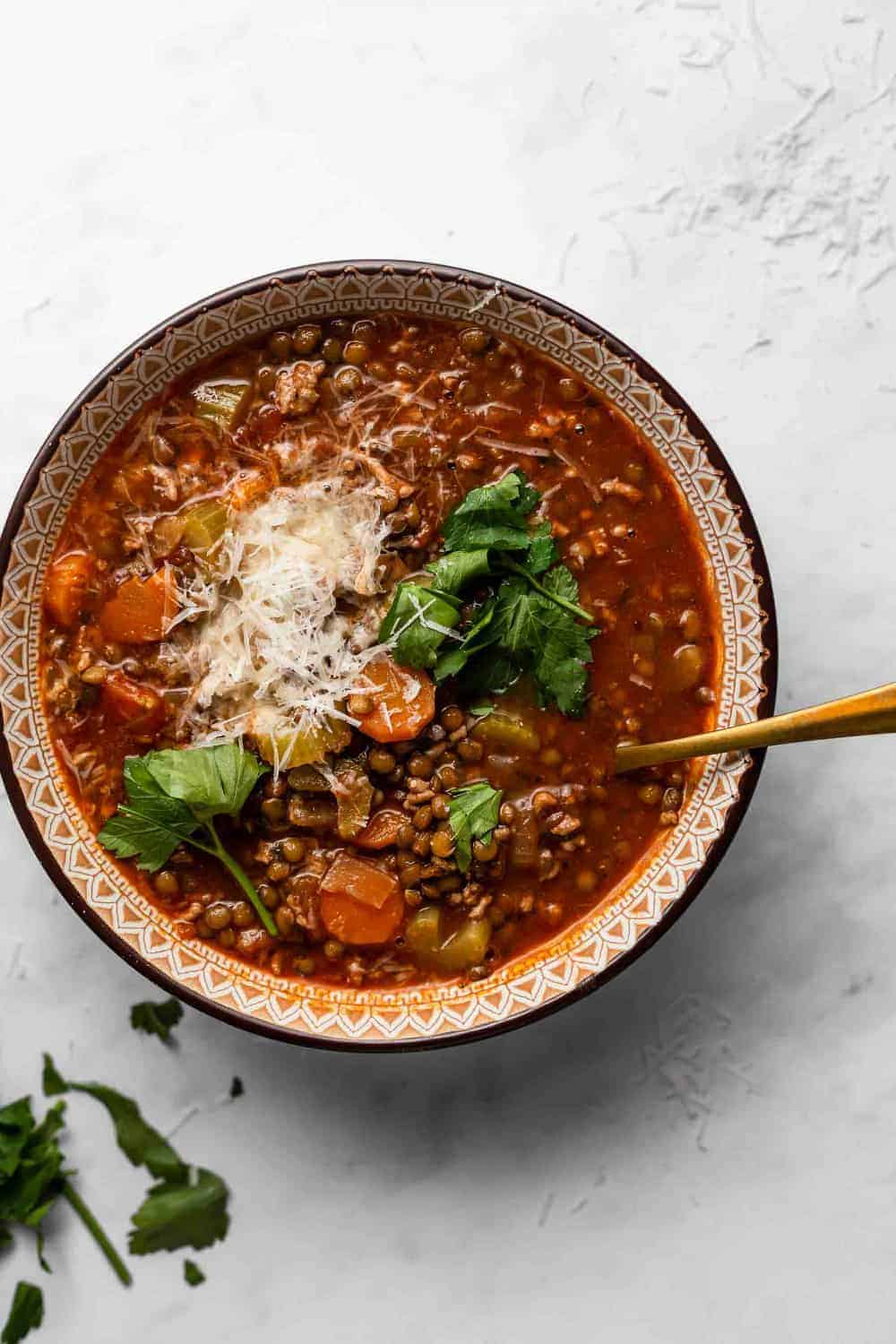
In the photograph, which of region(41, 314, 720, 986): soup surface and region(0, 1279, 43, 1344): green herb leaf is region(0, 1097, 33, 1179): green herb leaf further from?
region(41, 314, 720, 986): soup surface

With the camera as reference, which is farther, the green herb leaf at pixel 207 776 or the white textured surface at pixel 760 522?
the white textured surface at pixel 760 522

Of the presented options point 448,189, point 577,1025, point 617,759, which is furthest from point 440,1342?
point 448,189

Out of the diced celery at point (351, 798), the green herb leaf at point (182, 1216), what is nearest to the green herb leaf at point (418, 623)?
the diced celery at point (351, 798)

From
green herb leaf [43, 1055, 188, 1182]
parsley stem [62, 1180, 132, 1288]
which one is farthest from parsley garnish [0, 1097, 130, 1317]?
green herb leaf [43, 1055, 188, 1182]

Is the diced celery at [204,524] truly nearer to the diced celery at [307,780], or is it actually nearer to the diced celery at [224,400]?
the diced celery at [224,400]

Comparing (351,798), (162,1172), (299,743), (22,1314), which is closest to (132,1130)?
(162,1172)

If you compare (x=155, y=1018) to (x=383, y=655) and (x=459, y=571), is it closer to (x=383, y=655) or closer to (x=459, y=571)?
(x=383, y=655)

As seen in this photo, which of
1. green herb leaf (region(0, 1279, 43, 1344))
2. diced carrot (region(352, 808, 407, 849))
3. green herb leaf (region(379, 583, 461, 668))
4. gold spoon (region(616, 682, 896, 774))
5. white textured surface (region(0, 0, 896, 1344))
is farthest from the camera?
green herb leaf (region(0, 1279, 43, 1344))
